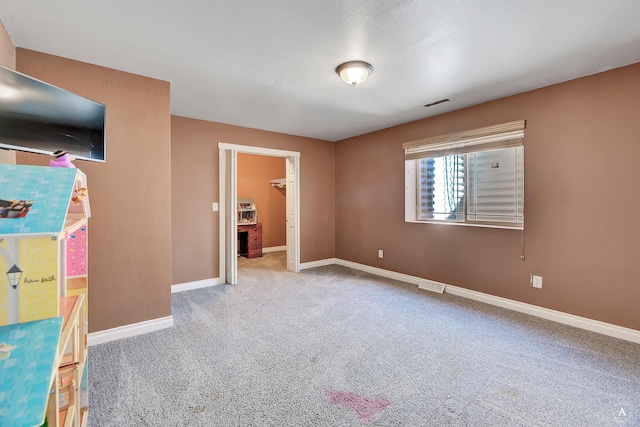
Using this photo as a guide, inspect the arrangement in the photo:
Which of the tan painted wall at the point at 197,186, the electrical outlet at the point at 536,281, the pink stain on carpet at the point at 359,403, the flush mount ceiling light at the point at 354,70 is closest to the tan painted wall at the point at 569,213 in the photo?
the electrical outlet at the point at 536,281

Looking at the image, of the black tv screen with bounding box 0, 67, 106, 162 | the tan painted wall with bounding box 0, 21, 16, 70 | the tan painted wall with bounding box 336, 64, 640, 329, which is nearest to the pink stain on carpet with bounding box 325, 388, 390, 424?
the black tv screen with bounding box 0, 67, 106, 162

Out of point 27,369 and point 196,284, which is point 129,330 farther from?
point 27,369

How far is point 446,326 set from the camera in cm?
287

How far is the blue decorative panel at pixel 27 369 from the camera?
0.64 meters

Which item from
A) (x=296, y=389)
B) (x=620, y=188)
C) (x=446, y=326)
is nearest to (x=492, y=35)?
(x=620, y=188)

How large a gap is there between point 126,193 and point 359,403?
2623 millimetres

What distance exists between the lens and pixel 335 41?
2176 millimetres

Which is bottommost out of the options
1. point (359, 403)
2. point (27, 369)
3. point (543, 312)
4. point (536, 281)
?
point (359, 403)

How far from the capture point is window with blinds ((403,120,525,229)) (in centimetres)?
324

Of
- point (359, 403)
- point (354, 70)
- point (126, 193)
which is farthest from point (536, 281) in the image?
→ point (126, 193)

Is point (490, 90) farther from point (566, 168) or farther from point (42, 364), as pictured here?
point (42, 364)

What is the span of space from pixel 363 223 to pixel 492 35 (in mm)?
3483

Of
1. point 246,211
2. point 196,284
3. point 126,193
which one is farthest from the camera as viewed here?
point 246,211

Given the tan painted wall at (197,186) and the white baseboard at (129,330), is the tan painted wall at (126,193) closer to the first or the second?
the white baseboard at (129,330)
